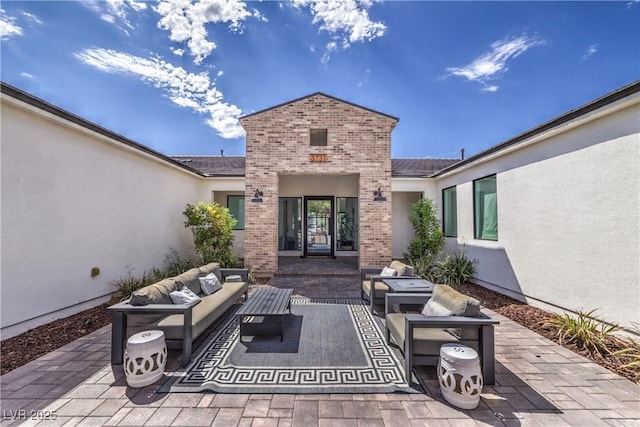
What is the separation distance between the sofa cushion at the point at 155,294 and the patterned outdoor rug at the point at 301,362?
0.95 m

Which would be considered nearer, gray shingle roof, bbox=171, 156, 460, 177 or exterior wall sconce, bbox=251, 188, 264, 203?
exterior wall sconce, bbox=251, 188, 264, 203

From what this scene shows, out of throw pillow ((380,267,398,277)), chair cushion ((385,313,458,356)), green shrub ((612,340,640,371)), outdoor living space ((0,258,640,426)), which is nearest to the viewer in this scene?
outdoor living space ((0,258,640,426))

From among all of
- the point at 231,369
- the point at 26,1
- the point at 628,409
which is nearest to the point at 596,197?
the point at 628,409

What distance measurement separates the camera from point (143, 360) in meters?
2.85

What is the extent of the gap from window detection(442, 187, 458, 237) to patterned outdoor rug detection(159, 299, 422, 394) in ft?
19.5

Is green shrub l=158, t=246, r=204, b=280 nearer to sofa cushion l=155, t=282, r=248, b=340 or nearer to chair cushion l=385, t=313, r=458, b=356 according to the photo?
sofa cushion l=155, t=282, r=248, b=340

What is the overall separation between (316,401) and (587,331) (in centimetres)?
415

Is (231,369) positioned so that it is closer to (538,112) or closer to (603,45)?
(603,45)

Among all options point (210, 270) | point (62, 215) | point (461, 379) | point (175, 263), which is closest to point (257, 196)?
point (175, 263)

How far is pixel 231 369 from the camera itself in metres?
3.24

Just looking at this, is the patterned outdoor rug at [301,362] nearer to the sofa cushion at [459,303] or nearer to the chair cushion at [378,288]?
the chair cushion at [378,288]

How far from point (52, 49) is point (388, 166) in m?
8.58

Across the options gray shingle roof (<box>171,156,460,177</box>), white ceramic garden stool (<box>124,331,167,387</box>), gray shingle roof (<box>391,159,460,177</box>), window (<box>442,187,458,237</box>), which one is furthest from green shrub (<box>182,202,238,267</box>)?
gray shingle roof (<box>391,159,460,177</box>)

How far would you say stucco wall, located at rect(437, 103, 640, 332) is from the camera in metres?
3.77
